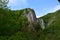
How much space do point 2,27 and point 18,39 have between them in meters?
3.36

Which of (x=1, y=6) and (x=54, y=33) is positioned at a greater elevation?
(x=1, y=6)

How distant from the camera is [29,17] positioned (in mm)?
80562

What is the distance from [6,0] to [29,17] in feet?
80.4

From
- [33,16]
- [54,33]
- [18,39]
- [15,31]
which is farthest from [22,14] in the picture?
[18,39]

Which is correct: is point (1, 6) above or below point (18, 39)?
above

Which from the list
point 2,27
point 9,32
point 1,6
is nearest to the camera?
point 2,27

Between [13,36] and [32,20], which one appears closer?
[13,36]

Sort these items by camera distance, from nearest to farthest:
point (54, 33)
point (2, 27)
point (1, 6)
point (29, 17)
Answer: point (2, 27) < point (1, 6) < point (54, 33) < point (29, 17)

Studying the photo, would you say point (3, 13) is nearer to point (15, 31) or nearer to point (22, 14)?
point (15, 31)

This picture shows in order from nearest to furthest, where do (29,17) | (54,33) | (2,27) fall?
1. (2,27)
2. (54,33)
3. (29,17)

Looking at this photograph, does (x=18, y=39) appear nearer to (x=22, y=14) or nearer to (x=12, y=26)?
(x=12, y=26)

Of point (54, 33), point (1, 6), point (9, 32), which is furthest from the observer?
point (54, 33)

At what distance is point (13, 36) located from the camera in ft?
167

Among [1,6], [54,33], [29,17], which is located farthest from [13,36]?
[29,17]
